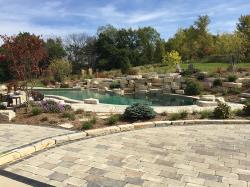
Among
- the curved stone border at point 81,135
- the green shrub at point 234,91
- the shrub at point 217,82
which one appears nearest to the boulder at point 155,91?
the shrub at point 217,82

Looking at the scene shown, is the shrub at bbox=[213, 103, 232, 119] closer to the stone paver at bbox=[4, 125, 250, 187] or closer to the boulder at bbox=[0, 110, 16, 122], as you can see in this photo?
the stone paver at bbox=[4, 125, 250, 187]

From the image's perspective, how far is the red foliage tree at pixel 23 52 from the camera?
36.2 feet

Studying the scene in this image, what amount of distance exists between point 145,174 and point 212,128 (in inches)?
169

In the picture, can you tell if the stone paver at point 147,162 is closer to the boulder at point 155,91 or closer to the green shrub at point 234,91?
the green shrub at point 234,91

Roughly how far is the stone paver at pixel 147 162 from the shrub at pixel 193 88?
9.90 m

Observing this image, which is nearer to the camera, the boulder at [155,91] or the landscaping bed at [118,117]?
the landscaping bed at [118,117]

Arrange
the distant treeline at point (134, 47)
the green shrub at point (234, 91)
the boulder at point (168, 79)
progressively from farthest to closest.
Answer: the distant treeline at point (134, 47)
the boulder at point (168, 79)
the green shrub at point (234, 91)

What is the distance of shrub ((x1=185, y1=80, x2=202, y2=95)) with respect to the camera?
18002 mm

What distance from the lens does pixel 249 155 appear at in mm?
6430

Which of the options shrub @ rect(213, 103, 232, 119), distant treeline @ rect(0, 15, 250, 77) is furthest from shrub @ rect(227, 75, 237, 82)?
distant treeline @ rect(0, 15, 250, 77)

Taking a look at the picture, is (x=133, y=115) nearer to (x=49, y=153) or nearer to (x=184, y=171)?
(x=49, y=153)

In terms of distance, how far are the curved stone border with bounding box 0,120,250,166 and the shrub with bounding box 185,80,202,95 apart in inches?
333

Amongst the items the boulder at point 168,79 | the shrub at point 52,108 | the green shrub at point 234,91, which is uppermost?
the boulder at point 168,79

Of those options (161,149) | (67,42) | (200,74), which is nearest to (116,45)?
(67,42)
